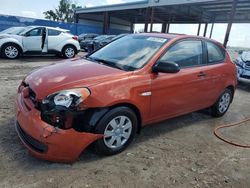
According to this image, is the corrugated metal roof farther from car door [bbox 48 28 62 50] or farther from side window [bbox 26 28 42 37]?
side window [bbox 26 28 42 37]

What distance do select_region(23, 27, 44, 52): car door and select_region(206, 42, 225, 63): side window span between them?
904 centimetres

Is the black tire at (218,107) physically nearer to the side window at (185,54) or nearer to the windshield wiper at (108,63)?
the side window at (185,54)

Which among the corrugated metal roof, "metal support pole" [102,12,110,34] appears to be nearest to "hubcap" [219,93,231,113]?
the corrugated metal roof

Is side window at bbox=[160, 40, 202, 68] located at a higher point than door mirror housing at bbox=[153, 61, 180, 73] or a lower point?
higher

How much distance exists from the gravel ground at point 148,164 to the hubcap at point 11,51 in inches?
297

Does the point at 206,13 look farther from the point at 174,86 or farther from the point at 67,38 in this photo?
the point at 174,86

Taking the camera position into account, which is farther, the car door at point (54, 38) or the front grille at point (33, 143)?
the car door at point (54, 38)

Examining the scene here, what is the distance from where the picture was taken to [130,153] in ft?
11.7

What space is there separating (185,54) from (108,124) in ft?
6.45

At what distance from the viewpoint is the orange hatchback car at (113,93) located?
9.64 feet

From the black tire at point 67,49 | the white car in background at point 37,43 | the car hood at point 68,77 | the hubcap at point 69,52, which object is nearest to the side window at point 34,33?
the white car in background at point 37,43

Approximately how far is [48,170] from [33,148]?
31 cm

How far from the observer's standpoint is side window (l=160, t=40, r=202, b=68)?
407 centimetres

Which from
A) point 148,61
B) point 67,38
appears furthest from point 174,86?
point 67,38
